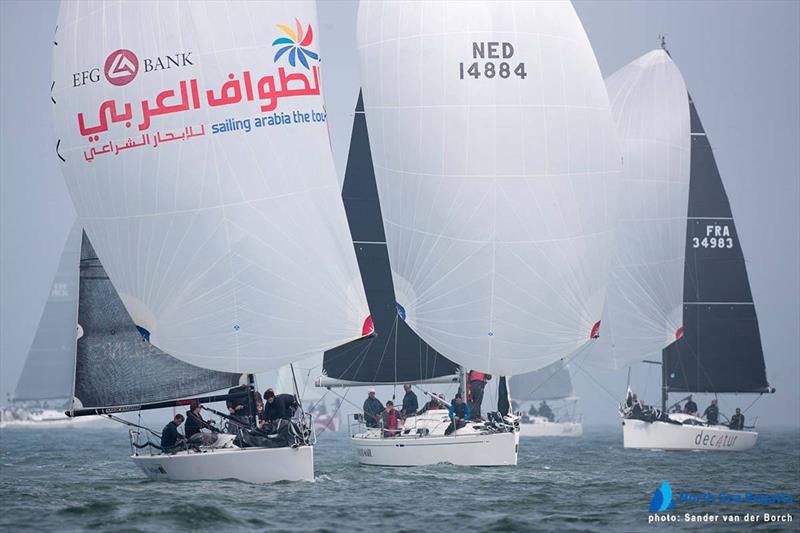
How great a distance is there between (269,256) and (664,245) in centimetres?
2144

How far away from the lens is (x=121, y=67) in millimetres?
26641

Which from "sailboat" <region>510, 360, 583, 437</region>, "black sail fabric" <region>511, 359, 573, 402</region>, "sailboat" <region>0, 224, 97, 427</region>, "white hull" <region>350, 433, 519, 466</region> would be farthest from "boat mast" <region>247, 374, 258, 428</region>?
"sailboat" <region>0, 224, 97, 427</region>

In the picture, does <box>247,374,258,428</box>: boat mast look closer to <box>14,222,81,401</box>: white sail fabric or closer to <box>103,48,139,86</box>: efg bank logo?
<box>103,48,139,86</box>: efg bank logo

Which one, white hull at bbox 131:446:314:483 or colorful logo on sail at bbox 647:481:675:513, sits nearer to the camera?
colorful logo on sail at bbox 647:481:675:513

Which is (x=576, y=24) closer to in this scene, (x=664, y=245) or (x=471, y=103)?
(x=471, y=103)

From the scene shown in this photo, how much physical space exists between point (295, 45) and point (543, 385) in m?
55.9

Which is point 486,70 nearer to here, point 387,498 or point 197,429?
point 197,429

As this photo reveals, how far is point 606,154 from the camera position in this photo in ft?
111

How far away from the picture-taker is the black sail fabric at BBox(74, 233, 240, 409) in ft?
90.2

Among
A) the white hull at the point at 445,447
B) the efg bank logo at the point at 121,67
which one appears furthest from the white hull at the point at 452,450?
the efg bank logo at the point at 121,67

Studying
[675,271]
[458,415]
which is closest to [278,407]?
[458,415]


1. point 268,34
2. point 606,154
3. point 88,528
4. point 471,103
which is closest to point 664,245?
point 606,154

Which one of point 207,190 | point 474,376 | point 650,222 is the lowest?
point 474,376

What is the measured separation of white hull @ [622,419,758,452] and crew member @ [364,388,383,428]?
1284 cm
